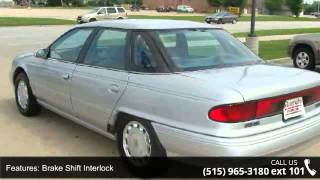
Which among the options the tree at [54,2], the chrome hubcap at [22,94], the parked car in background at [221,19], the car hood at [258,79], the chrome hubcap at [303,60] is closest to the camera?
the car hood at [258,79]

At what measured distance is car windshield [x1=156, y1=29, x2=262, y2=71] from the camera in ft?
15.6

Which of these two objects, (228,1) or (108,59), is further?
(228,1)

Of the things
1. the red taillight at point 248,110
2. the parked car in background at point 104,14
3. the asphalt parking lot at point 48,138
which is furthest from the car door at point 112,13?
the red taillight at point 248,110

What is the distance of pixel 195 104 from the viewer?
4043 millimetres

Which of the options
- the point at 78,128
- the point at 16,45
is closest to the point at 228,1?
the point at 16,45

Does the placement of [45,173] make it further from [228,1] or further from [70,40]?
[228,1]

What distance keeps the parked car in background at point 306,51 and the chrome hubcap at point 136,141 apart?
8.32m

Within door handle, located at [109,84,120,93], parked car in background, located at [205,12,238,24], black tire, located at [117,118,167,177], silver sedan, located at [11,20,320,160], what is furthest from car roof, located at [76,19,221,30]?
parked car in background, located at [205,12,238,24]

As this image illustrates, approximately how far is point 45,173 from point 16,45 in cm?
1604

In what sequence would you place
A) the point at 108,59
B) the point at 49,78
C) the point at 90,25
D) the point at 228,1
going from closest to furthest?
1. the point at 108,59
2. the point at 90,25
3. the point at 49,78
4. the point at 228,1

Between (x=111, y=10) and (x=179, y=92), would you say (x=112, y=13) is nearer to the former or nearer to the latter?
(x=111, y=10)

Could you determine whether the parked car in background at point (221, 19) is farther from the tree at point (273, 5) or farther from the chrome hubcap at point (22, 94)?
the tree at point (273, 5)

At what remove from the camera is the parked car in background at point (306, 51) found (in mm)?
11992

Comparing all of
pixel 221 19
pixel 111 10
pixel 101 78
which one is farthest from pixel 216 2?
pixel 101 78
